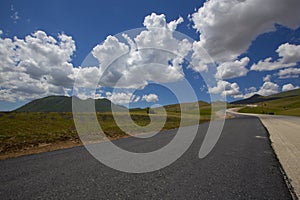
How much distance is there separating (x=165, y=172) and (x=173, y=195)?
5.21ft

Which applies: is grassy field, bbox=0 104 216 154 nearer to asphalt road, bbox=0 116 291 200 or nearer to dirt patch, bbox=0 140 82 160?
dirt patch, bbox=0 140 82 160

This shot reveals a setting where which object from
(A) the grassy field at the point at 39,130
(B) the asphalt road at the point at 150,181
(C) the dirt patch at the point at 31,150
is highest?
(A) the grassy field at the point at 39,130

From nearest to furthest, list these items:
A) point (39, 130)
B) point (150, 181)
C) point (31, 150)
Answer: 1. point (150, 181)
2. point (31, 150)
3. point (39, 130)

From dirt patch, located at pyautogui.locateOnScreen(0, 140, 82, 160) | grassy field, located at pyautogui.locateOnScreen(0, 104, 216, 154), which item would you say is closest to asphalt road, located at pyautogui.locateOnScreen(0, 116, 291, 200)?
dirt patch, located at pyautogui.locateOnScreen(0, 140, 82, 160)

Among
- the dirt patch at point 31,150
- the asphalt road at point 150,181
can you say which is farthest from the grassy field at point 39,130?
the asphalt road at point 150,181

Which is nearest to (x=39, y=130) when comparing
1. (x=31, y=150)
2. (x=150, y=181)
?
(x=31, y=150)

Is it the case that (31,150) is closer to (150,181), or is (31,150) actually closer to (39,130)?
(150,181)

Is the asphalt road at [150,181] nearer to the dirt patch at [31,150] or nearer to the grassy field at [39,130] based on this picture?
the dirt patch at [31,150]

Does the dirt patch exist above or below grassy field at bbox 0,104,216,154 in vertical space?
below

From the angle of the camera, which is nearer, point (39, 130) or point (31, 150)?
point (31, 150)

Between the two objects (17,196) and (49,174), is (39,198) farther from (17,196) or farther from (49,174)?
(49,174)

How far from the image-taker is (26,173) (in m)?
5.62

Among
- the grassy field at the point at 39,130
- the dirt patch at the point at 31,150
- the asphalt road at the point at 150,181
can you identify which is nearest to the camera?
the asphalt road at the point at 150,181

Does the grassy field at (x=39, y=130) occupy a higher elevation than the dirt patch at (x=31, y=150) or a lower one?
higher
